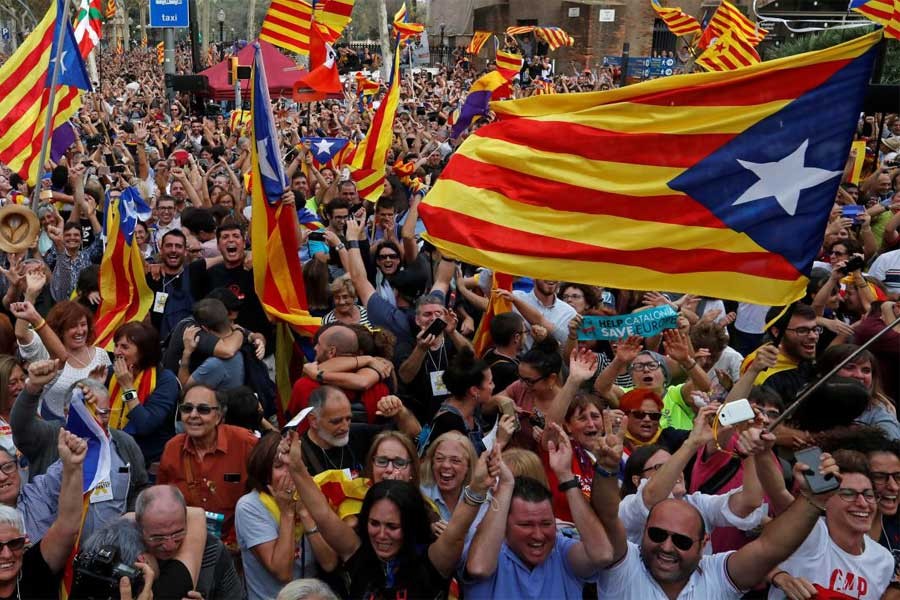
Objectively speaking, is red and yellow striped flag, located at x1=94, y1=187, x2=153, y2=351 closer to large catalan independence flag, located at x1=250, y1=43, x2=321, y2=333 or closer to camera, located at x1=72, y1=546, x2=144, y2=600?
large catalan independence flag, located at x1=250, y1=43, x2=321, y2=333

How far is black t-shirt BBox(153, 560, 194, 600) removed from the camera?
3.91 metres

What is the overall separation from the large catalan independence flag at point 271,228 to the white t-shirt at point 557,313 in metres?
1.45

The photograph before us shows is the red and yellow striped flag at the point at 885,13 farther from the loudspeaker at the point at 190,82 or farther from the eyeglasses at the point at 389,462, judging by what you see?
the loudspeaker at the point at 190,82

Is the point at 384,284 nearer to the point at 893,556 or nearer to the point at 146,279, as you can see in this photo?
the point at 146,279

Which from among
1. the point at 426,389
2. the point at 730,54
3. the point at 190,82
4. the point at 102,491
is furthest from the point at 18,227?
the point at 190,82

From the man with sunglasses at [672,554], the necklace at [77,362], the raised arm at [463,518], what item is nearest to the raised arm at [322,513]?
the raised arm at [463,518]

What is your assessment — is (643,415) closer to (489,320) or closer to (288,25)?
(489,320)

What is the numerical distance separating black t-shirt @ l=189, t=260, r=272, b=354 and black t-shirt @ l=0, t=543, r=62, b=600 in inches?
137

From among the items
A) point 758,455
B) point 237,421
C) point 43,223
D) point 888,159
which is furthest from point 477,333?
point 888,159

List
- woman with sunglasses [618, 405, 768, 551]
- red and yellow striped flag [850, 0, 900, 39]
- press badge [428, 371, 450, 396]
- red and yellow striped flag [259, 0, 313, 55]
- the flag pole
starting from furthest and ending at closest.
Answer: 1. red and yellow striped flag [259, 0, 313, 55]
2. red and yellow striped flag [850, 0, 900, 39]
3. the flag pole
4. press badge [428, 371, 450, 396]
5. woman with sunglasses [618, 405, 768, 551]

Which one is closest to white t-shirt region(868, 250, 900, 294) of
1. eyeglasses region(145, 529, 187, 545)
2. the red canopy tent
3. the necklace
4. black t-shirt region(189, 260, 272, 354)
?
black t-shirt region(189, 260, 272, 354)

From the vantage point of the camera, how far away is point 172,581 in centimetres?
395

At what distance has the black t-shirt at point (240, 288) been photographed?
24.7 ft

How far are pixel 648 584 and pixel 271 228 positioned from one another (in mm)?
4217
